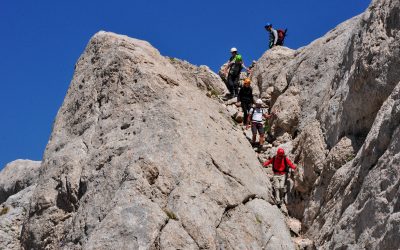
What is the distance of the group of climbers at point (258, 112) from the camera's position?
30548mm

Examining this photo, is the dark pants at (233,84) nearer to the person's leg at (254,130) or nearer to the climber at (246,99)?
the climber at (246,99)

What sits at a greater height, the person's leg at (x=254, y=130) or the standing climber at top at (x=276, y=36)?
the standing climber at top at (x=276, y=36)

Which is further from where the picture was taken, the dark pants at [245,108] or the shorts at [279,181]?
the dark pants at [245,108]

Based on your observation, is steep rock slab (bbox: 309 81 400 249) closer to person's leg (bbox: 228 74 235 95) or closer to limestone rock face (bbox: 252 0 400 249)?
limestone rock face (bbox: 252 0 400 249)

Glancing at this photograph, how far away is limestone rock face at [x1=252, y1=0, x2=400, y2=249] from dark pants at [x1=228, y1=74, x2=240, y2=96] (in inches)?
205

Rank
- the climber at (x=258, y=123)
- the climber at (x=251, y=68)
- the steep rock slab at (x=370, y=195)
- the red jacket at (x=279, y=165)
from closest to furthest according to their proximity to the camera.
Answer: the steep rock slab at (x=370, y=195) → the red jacket at (x=279, y=165) → the climber at (x=258, y=123) → the climber at (x=251, y=68)

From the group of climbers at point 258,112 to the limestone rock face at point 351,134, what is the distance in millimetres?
644

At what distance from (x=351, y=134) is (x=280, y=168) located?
369 centimetres

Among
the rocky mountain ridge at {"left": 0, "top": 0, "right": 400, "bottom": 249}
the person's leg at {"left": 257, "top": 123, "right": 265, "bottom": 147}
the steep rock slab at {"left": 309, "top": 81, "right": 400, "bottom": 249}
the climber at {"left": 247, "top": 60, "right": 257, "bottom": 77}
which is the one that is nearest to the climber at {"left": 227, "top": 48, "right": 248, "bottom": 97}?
the climber at {"left": 247, "top": 60, "right": 257, "bottom": 77}

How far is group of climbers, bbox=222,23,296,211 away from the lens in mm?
30548


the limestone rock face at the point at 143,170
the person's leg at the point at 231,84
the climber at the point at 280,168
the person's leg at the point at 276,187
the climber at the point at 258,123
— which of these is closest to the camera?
the limestone rock face at the point at 143,170

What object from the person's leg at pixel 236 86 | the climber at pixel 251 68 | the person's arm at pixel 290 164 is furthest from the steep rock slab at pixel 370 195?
the climber at pixel 251 68

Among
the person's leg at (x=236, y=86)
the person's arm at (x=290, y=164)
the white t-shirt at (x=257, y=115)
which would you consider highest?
the person's leg at (x=236, y=86)

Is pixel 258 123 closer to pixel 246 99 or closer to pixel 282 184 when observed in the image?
pixel 246 99
